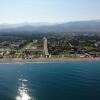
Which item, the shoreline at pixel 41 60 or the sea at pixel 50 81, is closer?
the sea at pixel 50 81

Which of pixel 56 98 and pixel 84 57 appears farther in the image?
pixel 84 57

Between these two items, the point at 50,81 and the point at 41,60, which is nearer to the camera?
the point at 50,81

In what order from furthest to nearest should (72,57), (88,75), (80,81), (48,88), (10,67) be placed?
(72,57)
(10,67)
(88,75)
(80,81)
(48,88)

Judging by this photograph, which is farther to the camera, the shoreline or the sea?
the shoreline

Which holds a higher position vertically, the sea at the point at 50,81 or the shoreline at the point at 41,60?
the sea at the point at 50,81

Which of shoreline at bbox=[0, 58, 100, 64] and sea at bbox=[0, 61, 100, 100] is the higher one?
sea at bbox=[0, 61, 100, 100]

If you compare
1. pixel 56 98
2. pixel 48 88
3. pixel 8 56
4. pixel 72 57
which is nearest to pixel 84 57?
pixel 72 57

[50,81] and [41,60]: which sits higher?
[50,81]

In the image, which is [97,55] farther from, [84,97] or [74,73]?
[84,97]
